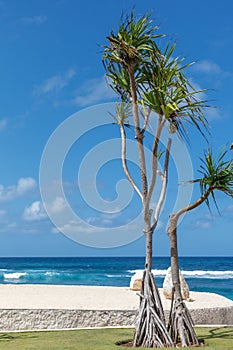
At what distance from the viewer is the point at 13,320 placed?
984 centimetres

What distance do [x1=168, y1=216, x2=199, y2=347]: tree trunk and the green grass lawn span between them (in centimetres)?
30

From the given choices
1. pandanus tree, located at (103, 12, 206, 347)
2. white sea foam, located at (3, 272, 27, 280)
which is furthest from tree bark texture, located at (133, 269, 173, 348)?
white sea foam, located at (3, 272, 27, 280)

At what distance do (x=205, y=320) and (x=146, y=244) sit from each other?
3.50 meters

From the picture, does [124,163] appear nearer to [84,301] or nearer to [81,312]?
[81,312]

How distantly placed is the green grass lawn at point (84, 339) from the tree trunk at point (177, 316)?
0.30 m

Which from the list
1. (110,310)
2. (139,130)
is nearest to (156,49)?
(139,130)

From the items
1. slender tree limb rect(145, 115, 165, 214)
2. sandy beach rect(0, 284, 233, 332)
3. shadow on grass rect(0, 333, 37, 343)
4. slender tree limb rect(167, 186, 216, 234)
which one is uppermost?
slender tree limb rect(145, 115, 165, 214)

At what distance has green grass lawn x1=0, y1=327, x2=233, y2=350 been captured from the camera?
747 centimetres

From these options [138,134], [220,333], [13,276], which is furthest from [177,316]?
[13,276]

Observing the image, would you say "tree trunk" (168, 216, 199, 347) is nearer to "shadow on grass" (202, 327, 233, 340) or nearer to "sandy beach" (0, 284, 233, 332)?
"shadow on grass" (202, 327, 233, 340)

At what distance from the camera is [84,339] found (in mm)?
8109

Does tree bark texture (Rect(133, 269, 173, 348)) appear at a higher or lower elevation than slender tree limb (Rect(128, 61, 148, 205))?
lower

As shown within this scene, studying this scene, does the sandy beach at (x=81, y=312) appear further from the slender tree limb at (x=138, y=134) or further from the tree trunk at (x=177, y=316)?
the slender tree limb at (x=138, y=134)

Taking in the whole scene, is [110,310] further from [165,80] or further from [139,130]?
[165,80]
